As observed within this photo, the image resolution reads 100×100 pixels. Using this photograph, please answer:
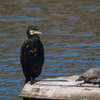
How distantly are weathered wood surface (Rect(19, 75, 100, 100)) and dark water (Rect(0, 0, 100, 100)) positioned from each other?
740 millimetres

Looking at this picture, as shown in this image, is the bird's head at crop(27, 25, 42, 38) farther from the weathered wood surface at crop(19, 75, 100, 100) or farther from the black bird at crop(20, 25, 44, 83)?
A: the weathered wood surface at crop(19, 75, 100, 100)

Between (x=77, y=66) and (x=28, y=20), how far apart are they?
7058mm

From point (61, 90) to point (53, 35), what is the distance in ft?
23.4

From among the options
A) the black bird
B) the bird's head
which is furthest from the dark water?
the bird's head

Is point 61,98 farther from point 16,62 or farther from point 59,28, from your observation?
point 59,28

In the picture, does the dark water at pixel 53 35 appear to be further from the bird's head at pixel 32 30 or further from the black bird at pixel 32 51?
the bird's head at pixel 32 30

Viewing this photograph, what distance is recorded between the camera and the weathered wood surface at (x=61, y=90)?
7.41 meters

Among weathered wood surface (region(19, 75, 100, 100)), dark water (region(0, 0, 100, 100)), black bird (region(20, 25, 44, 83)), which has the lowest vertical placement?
dark water (region(0, 0, 100, 100))

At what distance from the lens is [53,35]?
14594 mm

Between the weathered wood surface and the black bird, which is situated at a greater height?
the black bird

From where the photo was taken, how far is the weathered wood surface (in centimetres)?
741

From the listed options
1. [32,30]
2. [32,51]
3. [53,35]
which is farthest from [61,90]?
[53,35]

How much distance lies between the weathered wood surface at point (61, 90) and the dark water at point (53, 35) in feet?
2.43

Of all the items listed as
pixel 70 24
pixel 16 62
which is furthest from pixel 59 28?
pixel 16 62
